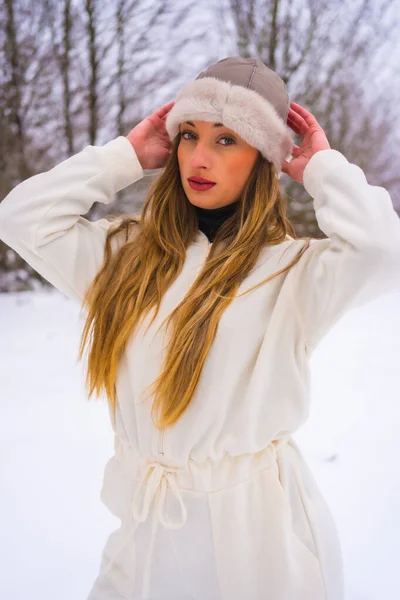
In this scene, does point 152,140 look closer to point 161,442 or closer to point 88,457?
point 161,442

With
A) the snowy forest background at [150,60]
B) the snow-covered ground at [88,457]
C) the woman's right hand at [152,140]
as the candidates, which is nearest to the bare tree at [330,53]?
the snowy forest background at [150,60]

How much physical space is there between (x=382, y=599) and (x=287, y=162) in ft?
3.96

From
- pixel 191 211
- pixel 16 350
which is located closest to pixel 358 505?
pixel 191 211

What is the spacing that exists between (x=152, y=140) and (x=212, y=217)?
230 millimetres

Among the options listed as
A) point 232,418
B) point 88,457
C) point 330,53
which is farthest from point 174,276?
point 330,53

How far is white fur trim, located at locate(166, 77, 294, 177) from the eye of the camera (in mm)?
918

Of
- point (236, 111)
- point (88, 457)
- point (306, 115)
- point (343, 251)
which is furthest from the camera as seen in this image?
point (88, 457)

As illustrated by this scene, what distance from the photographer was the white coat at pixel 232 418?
866mm

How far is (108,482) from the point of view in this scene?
1045 millimetres

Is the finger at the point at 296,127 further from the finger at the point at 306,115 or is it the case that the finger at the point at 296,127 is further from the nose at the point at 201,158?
the nose at the point at 201,158

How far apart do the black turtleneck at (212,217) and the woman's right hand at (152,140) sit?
145 millimetres

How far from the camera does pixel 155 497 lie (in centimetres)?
94

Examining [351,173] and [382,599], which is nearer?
[351,173]

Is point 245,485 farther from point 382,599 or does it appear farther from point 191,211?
point 382,599
